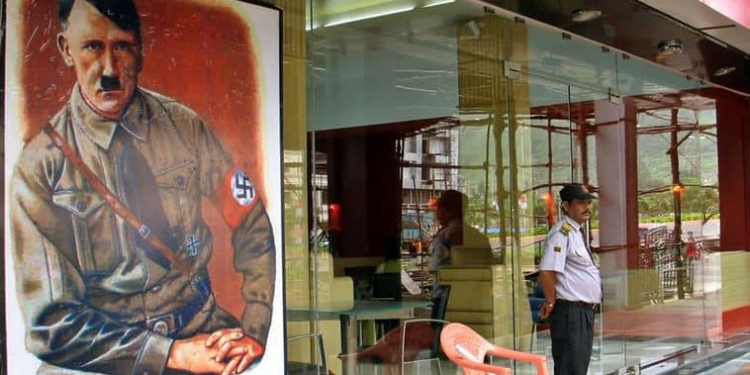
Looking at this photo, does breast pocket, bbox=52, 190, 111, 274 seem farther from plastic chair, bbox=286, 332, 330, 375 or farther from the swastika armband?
plastic chair, bbox=286, 332, 330, 375

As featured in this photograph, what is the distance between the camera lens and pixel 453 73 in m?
7.86

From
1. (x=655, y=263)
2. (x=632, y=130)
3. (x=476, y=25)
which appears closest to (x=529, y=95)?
(x=476, y=25)

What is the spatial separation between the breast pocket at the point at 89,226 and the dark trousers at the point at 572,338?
2.93 meters

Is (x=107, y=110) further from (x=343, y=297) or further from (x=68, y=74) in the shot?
(x=343, y=297)

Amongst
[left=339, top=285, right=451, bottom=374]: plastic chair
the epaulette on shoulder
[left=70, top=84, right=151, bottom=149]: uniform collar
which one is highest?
[left=70, top=84, right=151, bottom=149]: uniform collar

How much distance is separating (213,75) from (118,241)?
35.8 inches

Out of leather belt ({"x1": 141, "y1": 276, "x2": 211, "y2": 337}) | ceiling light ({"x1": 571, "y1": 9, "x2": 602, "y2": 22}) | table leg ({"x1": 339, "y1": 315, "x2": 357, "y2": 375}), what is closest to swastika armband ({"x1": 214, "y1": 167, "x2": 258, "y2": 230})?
leather belt ({"x1": 141, "y1": 276, "x2": 211, "y2": 337})

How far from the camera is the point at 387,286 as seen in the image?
8.09 m

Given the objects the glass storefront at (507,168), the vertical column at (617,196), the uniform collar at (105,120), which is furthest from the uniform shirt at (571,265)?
the uniform collar at (105,120)

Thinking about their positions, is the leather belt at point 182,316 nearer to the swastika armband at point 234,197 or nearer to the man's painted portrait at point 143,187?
the man's painted portrait at point 143,187

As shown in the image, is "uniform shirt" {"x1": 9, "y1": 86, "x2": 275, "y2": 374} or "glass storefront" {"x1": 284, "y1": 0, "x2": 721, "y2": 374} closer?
"uniform shirt" {"x1": 9, "y1": 86, "x2": 275, "y2": 374}

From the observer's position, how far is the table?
4.98 meters

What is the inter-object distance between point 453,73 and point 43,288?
4.97m

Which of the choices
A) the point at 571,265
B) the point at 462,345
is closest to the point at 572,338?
the point at 571,265
